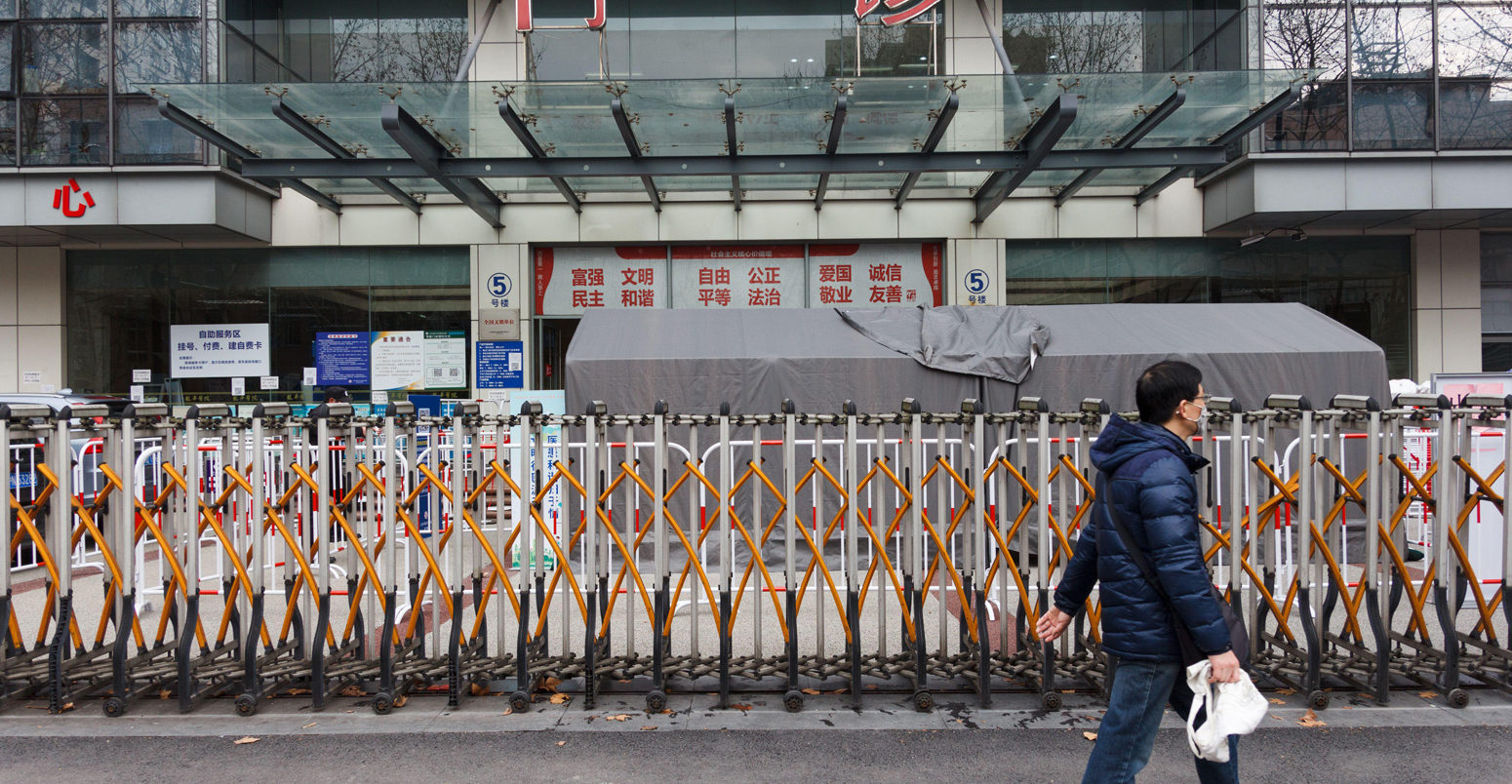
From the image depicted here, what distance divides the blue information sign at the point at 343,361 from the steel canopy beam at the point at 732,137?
20.6 feet

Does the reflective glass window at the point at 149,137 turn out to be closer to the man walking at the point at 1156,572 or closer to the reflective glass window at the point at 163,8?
the reflective glass window at the point at 163,8

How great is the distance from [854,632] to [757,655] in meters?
0.71

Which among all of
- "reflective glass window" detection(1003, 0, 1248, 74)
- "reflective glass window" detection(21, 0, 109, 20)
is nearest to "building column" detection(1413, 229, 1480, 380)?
"reflective glass window" detection(1003, 0, 1248, 74)

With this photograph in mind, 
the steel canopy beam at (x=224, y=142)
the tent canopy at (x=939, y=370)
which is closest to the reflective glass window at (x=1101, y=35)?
the tent canopy at (x=939, y=370)

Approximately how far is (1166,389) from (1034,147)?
8618 mm

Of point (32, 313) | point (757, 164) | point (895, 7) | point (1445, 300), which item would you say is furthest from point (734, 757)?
point (32, 313)

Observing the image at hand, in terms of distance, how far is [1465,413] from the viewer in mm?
5016

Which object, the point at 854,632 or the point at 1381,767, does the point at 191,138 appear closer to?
the point at 854,632

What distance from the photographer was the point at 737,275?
47.9 ft

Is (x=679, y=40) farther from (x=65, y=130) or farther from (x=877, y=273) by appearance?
(x=65, y=130)

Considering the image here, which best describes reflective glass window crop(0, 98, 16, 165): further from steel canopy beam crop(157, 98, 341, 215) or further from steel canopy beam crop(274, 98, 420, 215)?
steel canopy beam crop(274, 98, 420, 215)

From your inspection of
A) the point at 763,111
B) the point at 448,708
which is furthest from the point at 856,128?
the point at 448,708

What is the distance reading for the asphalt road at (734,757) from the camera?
411cm

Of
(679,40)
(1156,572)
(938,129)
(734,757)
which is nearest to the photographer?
(1156,572)
